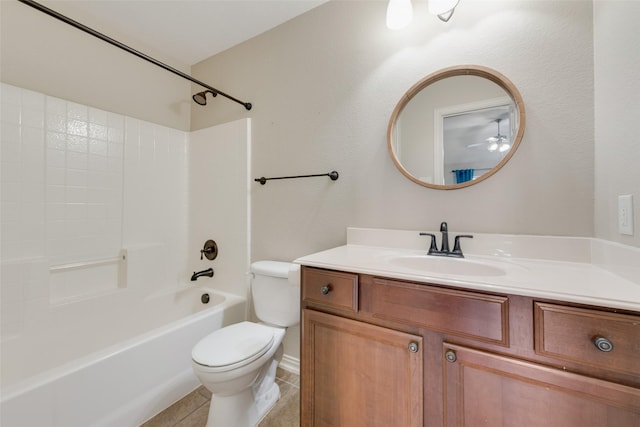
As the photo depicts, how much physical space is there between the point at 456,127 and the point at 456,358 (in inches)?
39.6

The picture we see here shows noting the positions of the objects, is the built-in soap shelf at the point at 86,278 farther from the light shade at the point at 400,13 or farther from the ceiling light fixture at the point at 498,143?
the ceiling light fixture at the point at 498,143

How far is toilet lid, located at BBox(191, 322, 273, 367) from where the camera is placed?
112cm

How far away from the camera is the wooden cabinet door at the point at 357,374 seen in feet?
2.63

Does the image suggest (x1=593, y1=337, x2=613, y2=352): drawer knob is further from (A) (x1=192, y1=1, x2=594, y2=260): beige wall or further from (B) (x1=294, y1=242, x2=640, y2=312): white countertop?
(A) (x1=192, y1=1, x2=594, y2=260): beige wall

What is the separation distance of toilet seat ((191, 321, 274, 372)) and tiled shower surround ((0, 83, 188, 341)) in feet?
3.50

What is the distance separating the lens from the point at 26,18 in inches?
58.7

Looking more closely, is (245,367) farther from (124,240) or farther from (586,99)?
(586,99)

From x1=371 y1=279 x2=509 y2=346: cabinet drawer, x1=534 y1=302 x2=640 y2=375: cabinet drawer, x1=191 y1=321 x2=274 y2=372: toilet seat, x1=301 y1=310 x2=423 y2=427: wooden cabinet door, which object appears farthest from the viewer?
x1=191 y1=321 x2=274 y2=372: toilet seat

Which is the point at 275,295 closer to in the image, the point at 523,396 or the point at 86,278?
the point at 523,396

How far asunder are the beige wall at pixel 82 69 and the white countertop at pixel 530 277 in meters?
1.96

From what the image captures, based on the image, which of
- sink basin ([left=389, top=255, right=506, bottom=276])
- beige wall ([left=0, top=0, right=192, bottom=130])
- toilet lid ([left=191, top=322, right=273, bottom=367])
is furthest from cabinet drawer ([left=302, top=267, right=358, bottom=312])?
beige wall ([left=0, top=0, right=192, bottom=130])

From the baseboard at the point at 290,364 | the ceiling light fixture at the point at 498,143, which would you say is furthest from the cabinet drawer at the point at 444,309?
the baseboard at the point at 290,364

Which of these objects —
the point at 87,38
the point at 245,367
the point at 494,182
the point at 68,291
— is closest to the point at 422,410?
the point at 245,367

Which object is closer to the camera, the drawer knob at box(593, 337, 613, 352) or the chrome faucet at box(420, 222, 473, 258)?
the drawer knob at box(593, 337, 613, 352)
